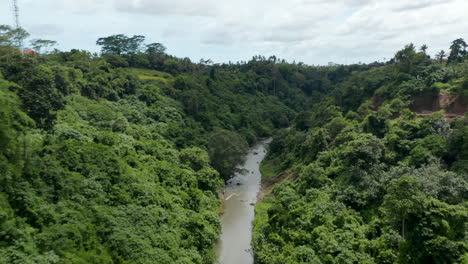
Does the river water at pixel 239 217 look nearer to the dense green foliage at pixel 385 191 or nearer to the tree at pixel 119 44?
the dense green foliage at pixel 385 191

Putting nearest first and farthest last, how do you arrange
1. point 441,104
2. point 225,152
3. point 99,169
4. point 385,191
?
1. point 99,169
2. point 385,191
3. point 441,104
4. point 225,152

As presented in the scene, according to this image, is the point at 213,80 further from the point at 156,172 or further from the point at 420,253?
the point at 420,253

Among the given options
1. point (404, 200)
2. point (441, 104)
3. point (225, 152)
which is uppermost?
point (441, 104)

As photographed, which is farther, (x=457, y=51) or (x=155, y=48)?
(x=155, y=48)

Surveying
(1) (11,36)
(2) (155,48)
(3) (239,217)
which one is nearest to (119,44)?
(2) (155,48)

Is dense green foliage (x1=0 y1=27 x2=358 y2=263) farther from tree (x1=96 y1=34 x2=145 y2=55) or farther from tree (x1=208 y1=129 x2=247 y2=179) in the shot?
tree (x1=96 y1=34 x2=145 y2=55)

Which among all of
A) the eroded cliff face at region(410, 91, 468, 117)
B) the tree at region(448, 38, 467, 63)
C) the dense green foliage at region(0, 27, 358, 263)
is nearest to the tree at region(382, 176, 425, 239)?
the dense green foliage at region(0, 27, 358, 263)

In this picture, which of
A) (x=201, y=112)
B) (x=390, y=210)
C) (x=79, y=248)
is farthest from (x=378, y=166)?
(x=201, y=112)

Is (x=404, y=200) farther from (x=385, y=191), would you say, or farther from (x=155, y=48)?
(x=155, y=48)
